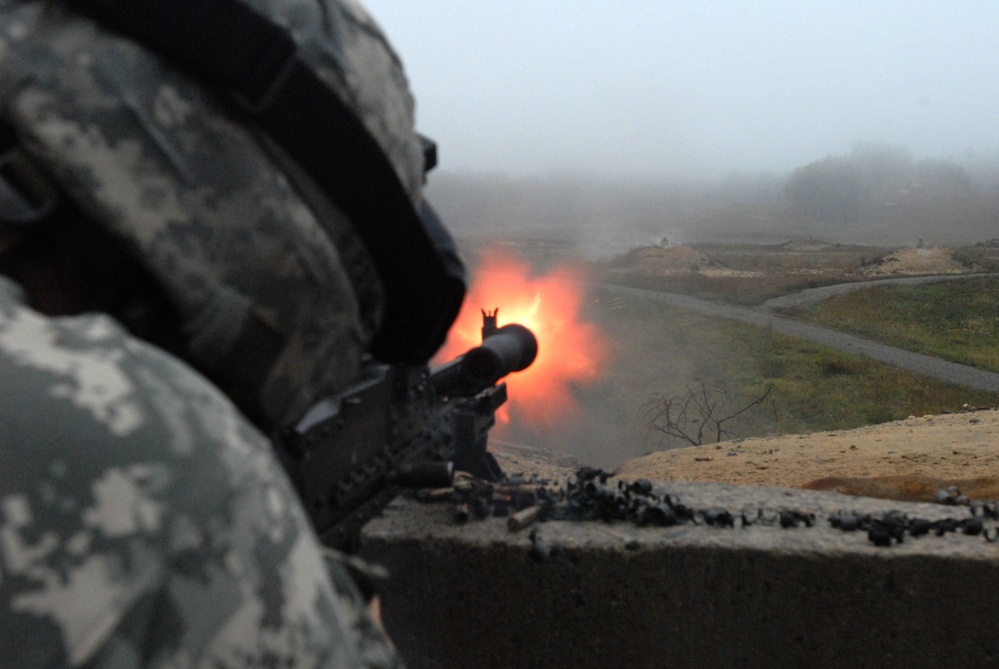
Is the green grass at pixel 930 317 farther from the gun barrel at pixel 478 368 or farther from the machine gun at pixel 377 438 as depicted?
the machine gun at pixel 377 438

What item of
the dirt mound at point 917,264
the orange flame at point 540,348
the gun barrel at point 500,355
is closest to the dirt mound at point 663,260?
the dirt mound at point 917,264

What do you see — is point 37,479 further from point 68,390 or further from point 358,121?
point 358,121

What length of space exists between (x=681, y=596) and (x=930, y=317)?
84.5 feet

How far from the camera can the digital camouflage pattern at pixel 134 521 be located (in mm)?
705

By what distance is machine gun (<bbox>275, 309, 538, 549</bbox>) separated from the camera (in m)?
2.58

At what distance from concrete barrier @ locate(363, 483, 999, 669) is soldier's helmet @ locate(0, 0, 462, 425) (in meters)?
1.94

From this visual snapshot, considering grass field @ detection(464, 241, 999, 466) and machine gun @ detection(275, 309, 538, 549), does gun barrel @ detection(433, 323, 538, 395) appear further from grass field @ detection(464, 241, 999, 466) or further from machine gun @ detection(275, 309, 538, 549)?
grass field @ detection(464, 241, 999, 466)

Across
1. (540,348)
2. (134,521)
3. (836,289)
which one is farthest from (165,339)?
(836,289)

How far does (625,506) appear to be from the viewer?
3400mm

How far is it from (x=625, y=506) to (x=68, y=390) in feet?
9.50

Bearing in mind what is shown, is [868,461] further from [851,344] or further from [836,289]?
[836,289]

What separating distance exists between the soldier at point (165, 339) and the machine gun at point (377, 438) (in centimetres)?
73

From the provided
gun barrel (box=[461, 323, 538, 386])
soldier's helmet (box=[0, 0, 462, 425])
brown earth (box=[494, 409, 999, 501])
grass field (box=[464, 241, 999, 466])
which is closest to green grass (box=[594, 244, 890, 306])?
grass field (box=[464, 241, 999, 466])

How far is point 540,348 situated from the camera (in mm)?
14672
